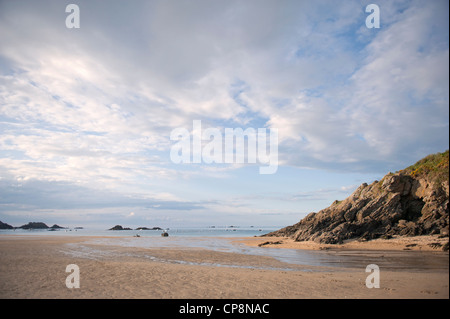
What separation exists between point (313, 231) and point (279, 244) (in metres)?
6.47

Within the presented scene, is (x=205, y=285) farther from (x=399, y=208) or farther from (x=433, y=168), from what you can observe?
(x=433, y=168)

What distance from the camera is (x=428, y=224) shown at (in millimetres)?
31312

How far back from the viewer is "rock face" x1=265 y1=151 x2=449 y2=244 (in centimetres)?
3212

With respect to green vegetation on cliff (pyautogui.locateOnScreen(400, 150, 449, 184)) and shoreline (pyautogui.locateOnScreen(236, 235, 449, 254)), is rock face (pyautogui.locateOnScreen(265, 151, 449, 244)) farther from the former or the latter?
shoreline (pyautogui.locateOnScreen(236, 235, 449, 254))

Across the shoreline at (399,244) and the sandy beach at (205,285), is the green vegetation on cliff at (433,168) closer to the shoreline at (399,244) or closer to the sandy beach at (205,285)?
the shoreline at (399,244)

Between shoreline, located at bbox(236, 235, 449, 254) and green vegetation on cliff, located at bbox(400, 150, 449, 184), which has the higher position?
green vegetation on cliff, located at bbox(400, 150, 449, 184)

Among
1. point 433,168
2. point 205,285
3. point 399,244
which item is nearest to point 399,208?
point 433,168

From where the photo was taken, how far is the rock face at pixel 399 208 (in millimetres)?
32125

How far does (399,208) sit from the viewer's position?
3625 cm

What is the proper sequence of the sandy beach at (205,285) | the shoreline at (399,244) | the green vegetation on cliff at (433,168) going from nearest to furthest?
the sandy beach at (205,285), the shoreline at (399,244), the green vegetation on cliff at (433,168)

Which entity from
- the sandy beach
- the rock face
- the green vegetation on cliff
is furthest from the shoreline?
the sandy beach

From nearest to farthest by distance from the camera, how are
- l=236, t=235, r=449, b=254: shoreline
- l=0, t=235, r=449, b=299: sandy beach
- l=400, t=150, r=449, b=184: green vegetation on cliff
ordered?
l=0, t=235, r=449, b=299: sandy beach < l=236, t=235, r=449, b=254: shoreline < l=400, t=150, r=449, b=184: green vegetation on cliff

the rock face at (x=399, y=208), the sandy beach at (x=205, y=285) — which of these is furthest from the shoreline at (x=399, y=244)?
the sandy beach at (x=205, y=285)
